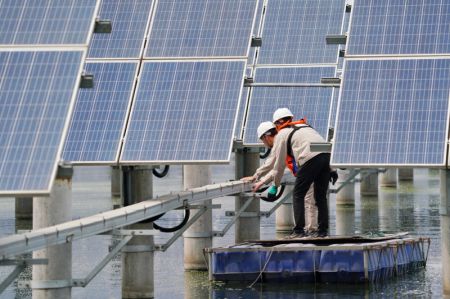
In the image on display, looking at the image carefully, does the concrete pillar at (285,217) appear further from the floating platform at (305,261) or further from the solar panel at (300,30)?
the floating platform at (305,261)

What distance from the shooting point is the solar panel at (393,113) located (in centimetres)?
1806

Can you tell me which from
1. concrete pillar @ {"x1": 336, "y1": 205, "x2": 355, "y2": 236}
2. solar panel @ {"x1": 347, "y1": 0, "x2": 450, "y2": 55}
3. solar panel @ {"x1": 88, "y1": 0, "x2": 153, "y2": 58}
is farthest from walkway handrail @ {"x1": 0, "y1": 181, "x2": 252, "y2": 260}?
concrete pillar @ {"x1": 336, "y1": 205, "x2": 355, "y2": 236}

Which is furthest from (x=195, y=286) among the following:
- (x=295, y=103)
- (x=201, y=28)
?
(x=295, y=103)

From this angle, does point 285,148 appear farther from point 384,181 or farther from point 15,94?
point 384,181

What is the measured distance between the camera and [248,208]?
84.4 feet

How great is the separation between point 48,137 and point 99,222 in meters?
1.64

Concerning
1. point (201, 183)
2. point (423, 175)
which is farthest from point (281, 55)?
point (423, 175)

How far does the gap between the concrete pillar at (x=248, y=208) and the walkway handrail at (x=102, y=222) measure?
3.72 m

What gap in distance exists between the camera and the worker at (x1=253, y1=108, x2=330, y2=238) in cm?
2020

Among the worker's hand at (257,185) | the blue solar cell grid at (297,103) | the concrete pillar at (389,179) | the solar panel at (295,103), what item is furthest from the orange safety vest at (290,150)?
the concrete pillar at (389,179)

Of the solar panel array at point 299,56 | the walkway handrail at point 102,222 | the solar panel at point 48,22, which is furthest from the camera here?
the solar panel array at point 299,56

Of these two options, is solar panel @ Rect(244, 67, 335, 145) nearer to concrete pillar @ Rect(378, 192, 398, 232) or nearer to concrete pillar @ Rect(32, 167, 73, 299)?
concrete pillar @ Rect(378, 192, 398, 232)

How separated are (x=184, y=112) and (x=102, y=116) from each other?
1206 millimetres

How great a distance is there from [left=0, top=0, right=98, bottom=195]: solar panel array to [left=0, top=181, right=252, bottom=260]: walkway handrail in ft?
1.85
